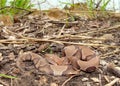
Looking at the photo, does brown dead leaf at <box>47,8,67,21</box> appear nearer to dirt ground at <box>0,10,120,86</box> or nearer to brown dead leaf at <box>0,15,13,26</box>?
dirt ground at <box>0,10,120,86</box>

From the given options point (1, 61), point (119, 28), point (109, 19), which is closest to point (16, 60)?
point (1, 61)

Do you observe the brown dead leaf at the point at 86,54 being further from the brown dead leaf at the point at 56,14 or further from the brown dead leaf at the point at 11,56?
the brown dead leaf at the point at 56,14

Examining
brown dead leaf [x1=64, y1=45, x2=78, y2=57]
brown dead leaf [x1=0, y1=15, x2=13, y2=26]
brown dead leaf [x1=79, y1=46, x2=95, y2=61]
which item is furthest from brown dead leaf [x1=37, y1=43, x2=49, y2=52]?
brown dead leaf [x1=0, y1=15, x2=13, y2=26]

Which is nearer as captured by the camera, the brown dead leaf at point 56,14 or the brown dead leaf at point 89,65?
the brown dead leaf at point 89,65

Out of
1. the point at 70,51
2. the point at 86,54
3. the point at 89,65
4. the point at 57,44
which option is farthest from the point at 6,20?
the point at 89,65

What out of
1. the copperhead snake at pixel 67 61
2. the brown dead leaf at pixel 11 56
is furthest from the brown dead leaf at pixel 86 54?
the brown dead leaf at pixel 11 56

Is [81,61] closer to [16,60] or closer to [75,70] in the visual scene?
[75,70]
